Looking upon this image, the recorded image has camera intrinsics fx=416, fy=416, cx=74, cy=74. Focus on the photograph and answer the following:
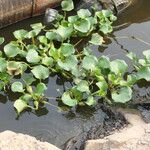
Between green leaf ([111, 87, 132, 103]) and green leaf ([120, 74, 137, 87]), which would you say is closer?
green leaf ([111, 87, 132, 103])

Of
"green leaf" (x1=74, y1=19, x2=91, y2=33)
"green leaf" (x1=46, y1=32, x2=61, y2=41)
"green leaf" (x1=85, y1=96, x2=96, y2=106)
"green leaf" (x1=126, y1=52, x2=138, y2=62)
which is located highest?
"green leaf" (x1=74, y1=19, x2=91, y2=33)

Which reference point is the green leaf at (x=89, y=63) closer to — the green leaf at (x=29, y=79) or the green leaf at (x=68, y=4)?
the green leaf at (x=29, y=79)

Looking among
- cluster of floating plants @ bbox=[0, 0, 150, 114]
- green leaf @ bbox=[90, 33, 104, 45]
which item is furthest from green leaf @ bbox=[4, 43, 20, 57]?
green leaf @ bbox=[90, 33, 104, 45]

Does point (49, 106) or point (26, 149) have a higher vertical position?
point (26, 149)

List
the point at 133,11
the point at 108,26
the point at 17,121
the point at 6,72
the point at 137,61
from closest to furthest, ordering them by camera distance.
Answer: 1. the point at 17,121
2. the point at 6,72
3. the point at 137,61
4. the point at 108,26
5. the point at 133,11

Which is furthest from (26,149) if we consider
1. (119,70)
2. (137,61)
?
(137,61)

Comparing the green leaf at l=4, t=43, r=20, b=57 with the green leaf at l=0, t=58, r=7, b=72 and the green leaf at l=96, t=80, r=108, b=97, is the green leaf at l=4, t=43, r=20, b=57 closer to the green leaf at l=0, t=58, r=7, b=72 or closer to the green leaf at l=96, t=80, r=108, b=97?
the green leaf at l=0, t=58, r=7, b=72

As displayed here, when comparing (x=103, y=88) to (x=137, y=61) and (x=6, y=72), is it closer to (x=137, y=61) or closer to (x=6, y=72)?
(x=137, y=61)

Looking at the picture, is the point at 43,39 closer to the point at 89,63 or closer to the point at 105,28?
the point at 89,63

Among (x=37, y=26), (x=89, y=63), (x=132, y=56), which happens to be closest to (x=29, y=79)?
(x=89, y=63)
